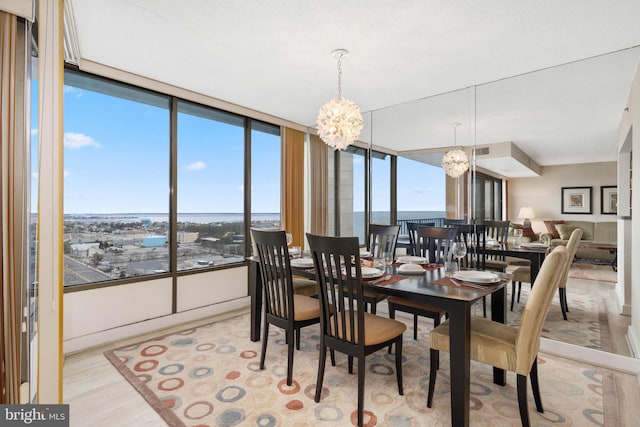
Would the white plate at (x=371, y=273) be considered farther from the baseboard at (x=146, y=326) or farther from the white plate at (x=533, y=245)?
the baseboard at (x=146, y=326)

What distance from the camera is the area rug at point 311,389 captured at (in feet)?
6.12

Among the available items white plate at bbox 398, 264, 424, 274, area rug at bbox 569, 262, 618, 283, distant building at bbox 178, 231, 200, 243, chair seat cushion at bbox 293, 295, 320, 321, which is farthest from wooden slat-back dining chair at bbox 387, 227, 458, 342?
distant building at bbox 178, 231, 200, 243

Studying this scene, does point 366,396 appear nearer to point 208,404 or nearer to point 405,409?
point 405,409

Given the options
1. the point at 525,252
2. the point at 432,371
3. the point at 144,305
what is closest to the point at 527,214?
the point at 525,252

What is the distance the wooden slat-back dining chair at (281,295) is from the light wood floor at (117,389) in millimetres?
868

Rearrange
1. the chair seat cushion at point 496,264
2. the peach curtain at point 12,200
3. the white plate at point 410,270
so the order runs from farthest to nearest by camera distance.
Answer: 1. the chair seat cushion at point 496,264
2. the white plate at point 410,270
3. the peach curtain at point 12,200

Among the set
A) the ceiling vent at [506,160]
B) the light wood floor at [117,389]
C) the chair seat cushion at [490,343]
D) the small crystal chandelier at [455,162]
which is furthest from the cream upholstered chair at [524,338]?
the small crystal chandelier at [455,162]

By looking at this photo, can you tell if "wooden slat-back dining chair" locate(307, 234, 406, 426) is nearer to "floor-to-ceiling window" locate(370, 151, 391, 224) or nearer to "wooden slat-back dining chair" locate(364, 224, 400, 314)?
"wooden slat-back dining chair" locate(364, 224, 400, 314)

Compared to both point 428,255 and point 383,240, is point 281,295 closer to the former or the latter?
point 383,240

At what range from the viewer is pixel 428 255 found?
3074 mm

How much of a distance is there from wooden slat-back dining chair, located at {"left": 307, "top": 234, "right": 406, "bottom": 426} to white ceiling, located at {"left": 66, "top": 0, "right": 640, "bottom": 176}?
156 centimetres

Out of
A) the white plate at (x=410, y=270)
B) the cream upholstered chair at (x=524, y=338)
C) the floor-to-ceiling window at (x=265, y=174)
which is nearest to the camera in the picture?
the cream upholstered chair at (x=524, y=338)

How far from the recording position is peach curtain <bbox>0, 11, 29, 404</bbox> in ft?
4.53

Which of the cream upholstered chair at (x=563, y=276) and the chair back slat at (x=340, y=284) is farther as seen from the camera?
the cream upholstered chair at (x=563, y=276)
